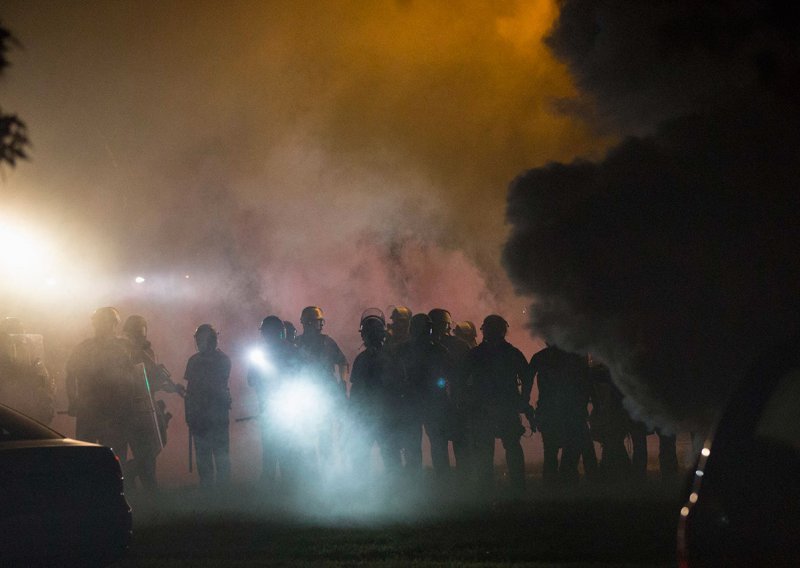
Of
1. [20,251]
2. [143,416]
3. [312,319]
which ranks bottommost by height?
[143,416]

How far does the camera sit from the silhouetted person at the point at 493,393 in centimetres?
1279

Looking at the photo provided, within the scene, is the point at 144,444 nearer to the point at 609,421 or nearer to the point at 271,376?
the point at 271,376

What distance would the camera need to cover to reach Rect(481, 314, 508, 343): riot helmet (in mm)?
12883

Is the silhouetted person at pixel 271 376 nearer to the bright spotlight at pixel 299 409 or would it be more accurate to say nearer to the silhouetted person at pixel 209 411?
the bright spotlight at pixel 299 409

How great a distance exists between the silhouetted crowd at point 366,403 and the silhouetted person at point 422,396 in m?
0.01

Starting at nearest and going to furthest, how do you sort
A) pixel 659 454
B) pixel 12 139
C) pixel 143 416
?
1. pixel 12 139
2. pixel 659 454
3. pixel 143 416

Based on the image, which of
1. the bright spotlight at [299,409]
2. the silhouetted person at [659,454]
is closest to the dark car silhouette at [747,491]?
the silhouetted person at [659,454]

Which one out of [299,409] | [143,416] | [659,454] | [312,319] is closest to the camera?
[659,454]

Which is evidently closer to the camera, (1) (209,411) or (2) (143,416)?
(2) (143,416)

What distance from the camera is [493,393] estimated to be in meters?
12.8

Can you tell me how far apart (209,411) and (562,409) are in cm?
439

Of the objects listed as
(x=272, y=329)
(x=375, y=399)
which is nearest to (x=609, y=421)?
(x=375, y=399)

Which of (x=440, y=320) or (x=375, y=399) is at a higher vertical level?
(x=440, y=320)

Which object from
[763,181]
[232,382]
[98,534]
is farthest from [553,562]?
[232,382]
